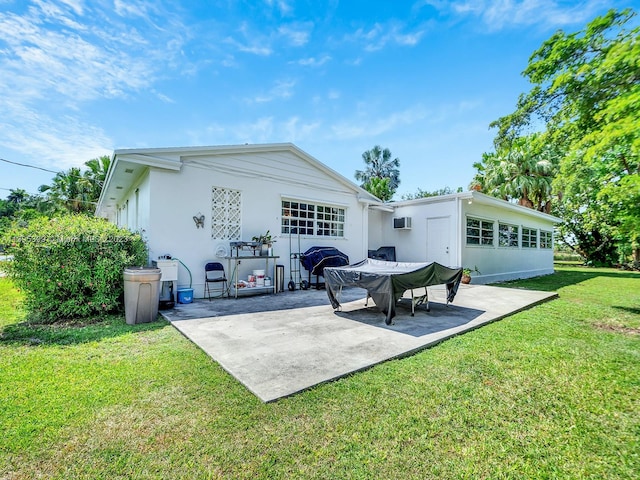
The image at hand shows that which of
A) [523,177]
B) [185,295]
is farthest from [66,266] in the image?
[523,177]

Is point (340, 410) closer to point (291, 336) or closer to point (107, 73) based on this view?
point (291, 336)

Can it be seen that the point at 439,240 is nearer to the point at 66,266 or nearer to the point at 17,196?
the point at 66,266

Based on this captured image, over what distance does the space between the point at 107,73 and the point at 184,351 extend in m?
9.40

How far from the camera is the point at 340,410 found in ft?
7.57

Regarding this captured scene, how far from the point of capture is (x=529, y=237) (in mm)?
14438

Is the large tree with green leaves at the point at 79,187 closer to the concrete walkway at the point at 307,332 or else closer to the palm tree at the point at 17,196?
the concrete walkway at the point at 307,332

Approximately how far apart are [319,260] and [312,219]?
1.60 meters

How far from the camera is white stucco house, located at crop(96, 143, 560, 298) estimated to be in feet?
22.3

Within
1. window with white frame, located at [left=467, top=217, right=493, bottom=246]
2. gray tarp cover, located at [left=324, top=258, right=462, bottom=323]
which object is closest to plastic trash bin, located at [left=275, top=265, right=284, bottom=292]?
gray tarp cover, located at [left=324, top=258, right=462, bottom=323]

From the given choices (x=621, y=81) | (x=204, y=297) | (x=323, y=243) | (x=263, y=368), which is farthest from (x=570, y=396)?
(x=323, y=243)

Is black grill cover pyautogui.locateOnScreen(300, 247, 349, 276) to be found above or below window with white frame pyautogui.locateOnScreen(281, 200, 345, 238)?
below

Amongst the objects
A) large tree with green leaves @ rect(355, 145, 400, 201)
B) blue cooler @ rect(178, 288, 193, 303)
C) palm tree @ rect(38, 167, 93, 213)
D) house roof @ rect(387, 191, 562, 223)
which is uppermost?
large tree with green leaves @ rect(355, 145, 400, 201)

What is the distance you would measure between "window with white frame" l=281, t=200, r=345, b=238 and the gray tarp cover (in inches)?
138

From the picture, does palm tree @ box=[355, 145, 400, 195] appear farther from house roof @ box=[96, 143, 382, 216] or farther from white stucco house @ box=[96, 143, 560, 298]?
house roof @ box=[96, 143, 382, 216]
